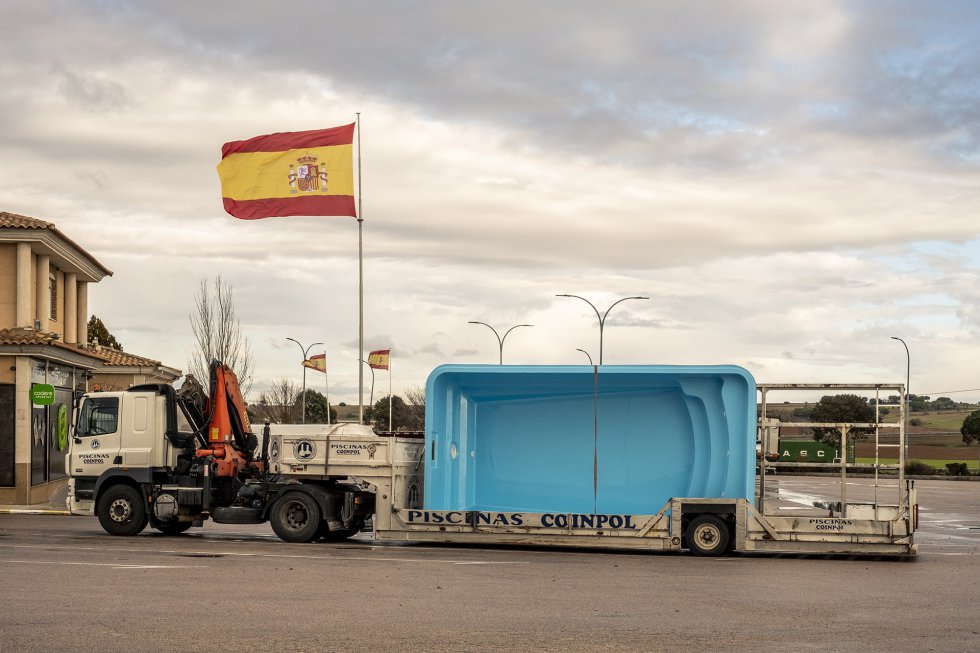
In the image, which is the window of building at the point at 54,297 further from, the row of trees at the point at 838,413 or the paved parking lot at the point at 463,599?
the row of trees at the point at 838,413

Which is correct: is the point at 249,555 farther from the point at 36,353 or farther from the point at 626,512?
the point at 36,353

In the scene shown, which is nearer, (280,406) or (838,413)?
(838,413)

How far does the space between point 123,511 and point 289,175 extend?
895 cm

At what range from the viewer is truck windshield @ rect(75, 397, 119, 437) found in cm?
2017

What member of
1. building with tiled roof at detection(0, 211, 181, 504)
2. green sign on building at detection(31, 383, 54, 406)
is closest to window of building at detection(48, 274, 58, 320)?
building with tiled roof at detection(0, 211, 181, 504)

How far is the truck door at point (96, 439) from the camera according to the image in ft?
65.7

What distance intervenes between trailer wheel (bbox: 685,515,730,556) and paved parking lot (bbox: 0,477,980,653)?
0.45 metres

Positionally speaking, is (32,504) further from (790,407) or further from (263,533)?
(790,407)

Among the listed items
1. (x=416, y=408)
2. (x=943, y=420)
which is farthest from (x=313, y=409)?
(x=943, y=420)

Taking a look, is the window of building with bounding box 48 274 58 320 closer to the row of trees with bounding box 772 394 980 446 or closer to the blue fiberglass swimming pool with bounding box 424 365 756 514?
the blue fiberglass swimming pool with bounding box 424 365 756 514

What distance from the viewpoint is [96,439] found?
20.2m

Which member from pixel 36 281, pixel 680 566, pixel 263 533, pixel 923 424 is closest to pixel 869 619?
pixel 680 566

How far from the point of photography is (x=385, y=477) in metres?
18.5

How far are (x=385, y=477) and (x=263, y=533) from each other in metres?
3.92
